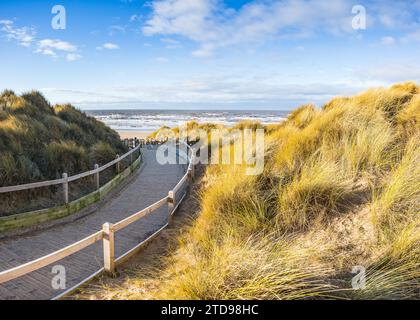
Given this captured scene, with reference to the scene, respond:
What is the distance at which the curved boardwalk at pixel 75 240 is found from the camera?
5539mm

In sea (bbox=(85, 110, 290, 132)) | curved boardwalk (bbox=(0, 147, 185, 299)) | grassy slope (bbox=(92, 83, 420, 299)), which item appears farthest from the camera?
sea (bbox=(85, 110, 290, 132))

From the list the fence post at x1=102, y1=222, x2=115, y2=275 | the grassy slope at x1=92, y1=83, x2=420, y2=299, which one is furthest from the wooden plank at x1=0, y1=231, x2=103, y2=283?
the grassy slope at x1=92, y1=83, x2=420, y2=299

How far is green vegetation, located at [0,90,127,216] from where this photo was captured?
9742mm

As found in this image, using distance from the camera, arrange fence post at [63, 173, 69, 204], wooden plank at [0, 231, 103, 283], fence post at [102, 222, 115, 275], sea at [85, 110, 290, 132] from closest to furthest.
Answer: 1. wooden plank at [0, 231, 103, 283]
2. fence post at [102, 222, 115, 275]
3. fence post at [63, 173, 69, 204]
4. sea at [85, 110, 290, 132]

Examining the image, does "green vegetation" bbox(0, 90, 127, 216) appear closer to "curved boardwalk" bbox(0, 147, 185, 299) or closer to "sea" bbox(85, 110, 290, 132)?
"curved boardwalk" bbox(0, 147, 185, 299)

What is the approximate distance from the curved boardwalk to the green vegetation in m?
1.73

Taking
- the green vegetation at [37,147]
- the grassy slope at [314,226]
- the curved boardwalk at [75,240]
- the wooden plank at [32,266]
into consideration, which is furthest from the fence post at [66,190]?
the wooden plank at [32,266]

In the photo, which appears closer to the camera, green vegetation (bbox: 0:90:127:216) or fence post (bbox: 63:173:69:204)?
fence post (bbox: 63:173:69:204)

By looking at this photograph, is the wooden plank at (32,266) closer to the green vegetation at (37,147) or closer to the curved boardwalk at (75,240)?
the curved boardwalk at (75,240)

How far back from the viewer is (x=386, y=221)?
4828 millimetres

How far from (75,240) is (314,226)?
5925 mm

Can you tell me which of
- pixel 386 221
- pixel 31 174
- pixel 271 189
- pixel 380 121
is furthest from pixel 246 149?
pixel 31 174
